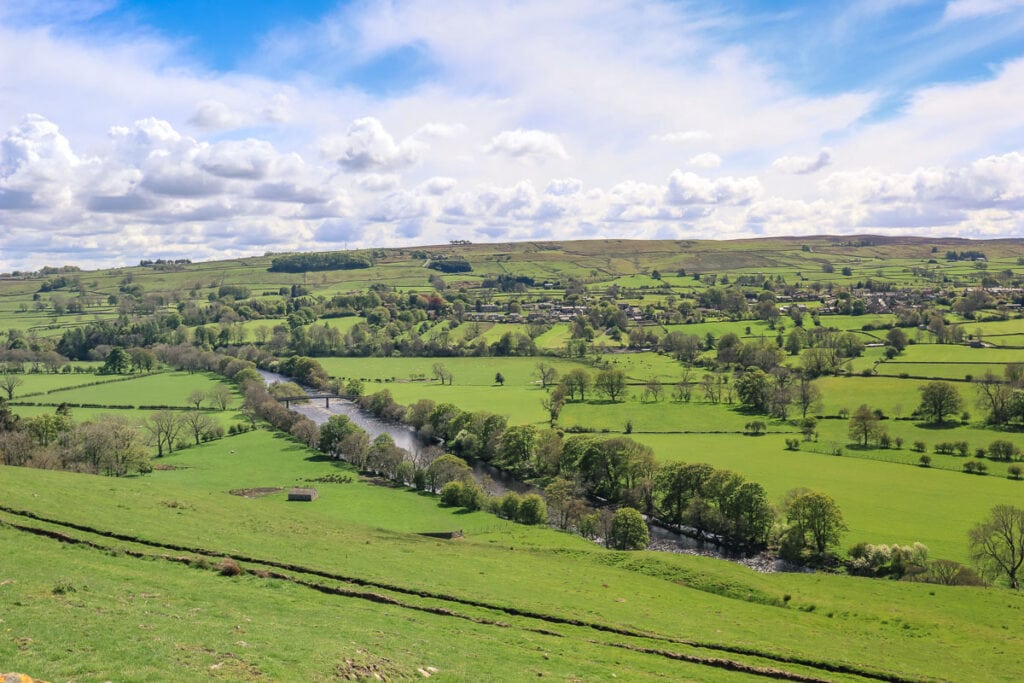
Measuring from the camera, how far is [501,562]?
46.6 metres

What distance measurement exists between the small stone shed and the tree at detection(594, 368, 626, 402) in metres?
74.2

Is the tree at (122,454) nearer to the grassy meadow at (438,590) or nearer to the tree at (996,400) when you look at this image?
the grassy meadow at (438,590)

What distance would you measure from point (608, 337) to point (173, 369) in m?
134

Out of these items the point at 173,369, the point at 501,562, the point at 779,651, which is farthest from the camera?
the point at 173,369

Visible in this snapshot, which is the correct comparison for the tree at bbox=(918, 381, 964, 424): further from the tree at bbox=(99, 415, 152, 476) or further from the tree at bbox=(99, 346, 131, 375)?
the tree at bbox=(99, 346, 131, 375)

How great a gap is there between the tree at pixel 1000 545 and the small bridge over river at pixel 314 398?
391 ft

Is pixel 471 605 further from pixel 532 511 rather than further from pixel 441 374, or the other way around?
pixel 441 374

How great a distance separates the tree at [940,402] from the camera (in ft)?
336

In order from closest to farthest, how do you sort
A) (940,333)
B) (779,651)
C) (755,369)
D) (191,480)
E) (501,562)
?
(779,651)
(501,562)
(191,480)
(755,369)
(940,333)

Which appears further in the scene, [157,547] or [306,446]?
[306,446]

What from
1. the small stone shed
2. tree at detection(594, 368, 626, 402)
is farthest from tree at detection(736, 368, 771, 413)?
the small stone shed

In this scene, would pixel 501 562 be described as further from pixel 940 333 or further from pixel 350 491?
pixel 940 333

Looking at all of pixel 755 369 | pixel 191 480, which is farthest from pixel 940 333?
pixel 191 480

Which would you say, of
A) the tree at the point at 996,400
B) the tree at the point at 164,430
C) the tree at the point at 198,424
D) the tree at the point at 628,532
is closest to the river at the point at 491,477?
the tree at the point at 628,532
